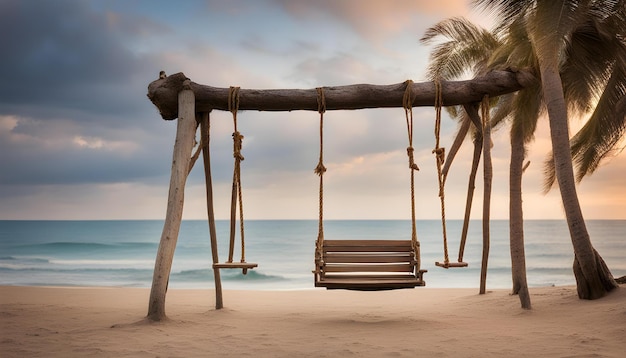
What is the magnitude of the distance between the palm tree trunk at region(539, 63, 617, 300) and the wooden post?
444 cm

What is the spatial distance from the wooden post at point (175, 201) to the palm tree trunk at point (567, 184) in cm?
444

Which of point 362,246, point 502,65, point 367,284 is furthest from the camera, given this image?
point 502,65

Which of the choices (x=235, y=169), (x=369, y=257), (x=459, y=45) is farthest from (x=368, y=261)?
(x=459, y=45)

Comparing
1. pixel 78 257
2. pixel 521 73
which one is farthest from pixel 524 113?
pixel 78 257

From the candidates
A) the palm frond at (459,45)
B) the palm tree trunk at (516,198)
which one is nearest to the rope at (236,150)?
the palm tree trunk at (516,198)

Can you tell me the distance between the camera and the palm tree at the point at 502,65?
27.3 feet

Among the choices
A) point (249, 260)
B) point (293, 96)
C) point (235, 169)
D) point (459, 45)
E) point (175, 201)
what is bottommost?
point (249, 260)

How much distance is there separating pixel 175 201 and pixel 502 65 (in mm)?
5644

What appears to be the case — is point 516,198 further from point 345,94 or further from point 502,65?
point 345,94

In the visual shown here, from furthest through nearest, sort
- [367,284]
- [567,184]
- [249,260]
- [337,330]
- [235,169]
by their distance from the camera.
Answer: [249,260], [567,184], [235,169], [337,330], [367,284]

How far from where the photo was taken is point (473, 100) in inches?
271

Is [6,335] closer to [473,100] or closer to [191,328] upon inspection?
[191,328]

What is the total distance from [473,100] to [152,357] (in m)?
4.41

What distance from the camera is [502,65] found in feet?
30.7
